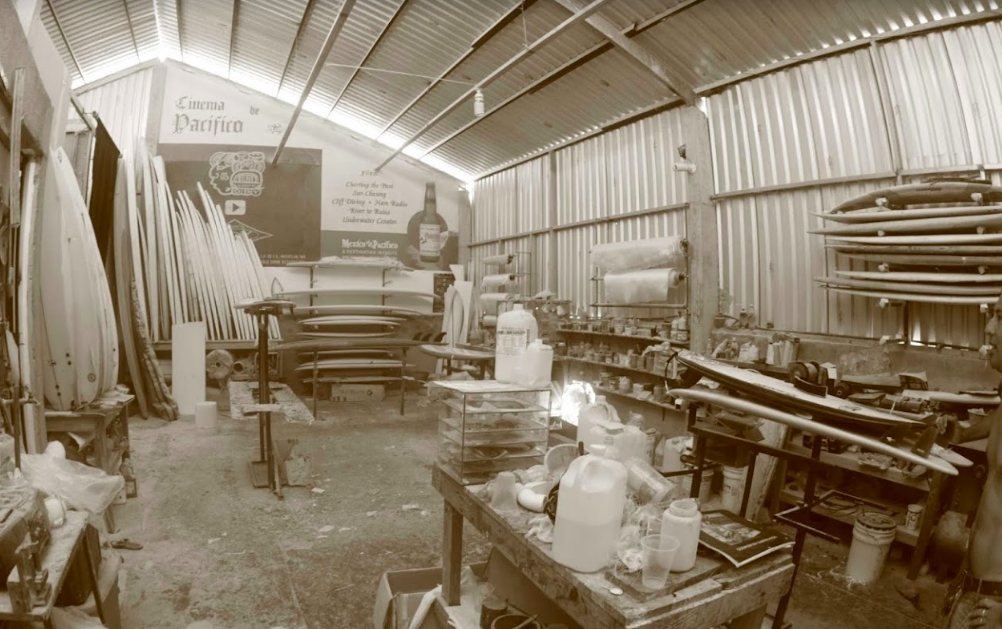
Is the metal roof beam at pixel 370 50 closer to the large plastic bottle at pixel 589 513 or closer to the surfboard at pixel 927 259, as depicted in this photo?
the surfboard at pixel 927 259

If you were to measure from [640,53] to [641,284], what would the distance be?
2156 millimetres

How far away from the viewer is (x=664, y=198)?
6344 millimetres

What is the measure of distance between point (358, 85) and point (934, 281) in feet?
24.7

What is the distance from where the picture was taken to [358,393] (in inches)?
343

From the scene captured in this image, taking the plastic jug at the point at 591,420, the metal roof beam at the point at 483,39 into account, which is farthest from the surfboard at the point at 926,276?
the metal roof beam at the point at 483,39

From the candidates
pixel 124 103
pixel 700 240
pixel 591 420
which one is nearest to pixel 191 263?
pixel 124 103

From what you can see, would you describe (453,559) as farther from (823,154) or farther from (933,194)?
(823,154)

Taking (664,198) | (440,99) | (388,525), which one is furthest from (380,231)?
(388,525)

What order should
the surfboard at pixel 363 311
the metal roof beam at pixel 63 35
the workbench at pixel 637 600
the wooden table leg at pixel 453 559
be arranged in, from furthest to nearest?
the surfboard at pixel 363 311 < the metal roof beam at pixel 63 35 < the wooden table leg at pixel 453 559 < the workbench at pixel 637 600

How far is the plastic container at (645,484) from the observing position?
1.83m

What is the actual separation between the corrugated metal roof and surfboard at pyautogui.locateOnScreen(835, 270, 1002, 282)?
34.1 inches

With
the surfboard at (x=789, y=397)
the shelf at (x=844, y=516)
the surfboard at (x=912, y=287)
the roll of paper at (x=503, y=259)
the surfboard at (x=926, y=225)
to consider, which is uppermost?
the roll of paper at (x=503, y=259)

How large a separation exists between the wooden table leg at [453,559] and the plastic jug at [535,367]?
57 cm

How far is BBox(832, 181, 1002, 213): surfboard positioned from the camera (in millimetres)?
3475
